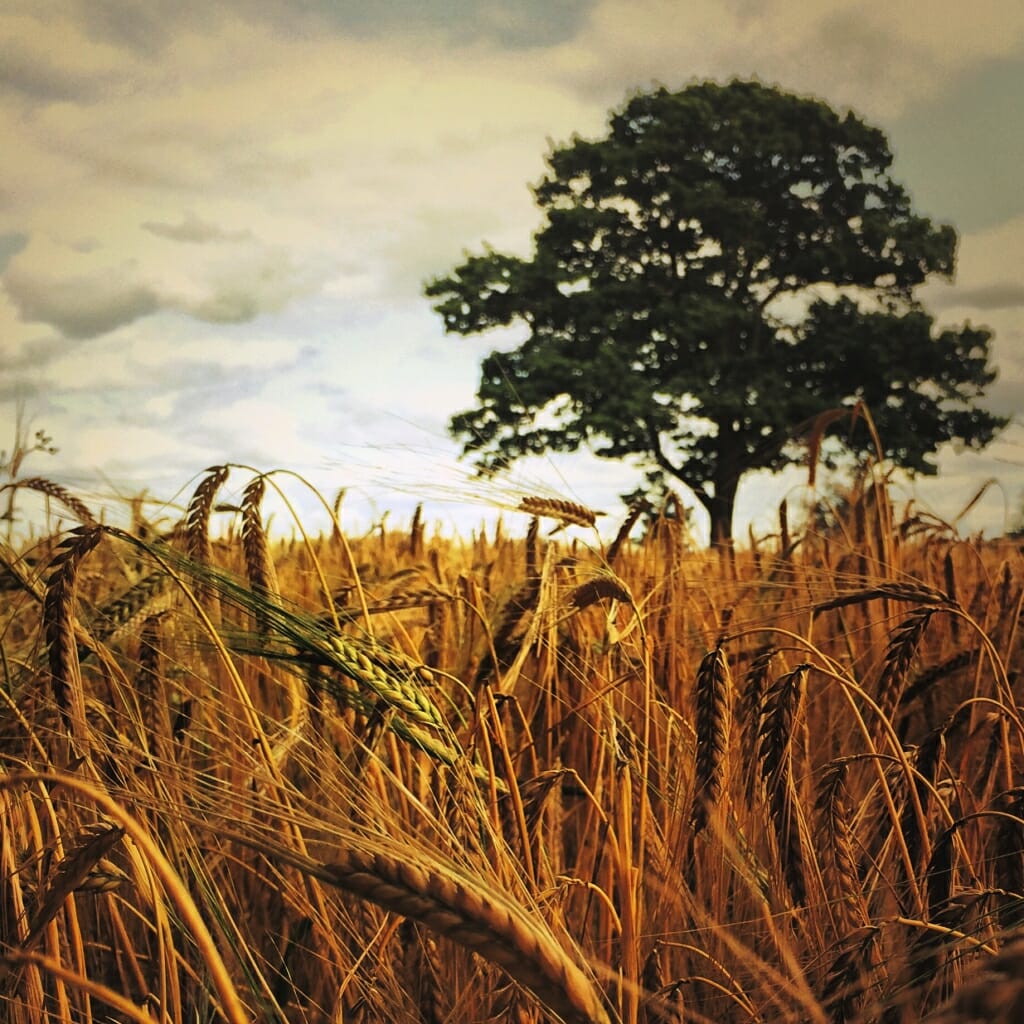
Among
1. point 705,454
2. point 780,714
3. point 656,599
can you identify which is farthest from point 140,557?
point 705,454

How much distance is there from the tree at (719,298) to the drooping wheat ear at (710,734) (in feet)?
54.3

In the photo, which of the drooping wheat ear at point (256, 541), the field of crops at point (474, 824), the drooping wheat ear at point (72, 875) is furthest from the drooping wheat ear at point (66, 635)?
the drooping wheat ear at point (256, 541)

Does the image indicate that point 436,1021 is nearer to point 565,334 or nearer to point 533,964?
point 533,964

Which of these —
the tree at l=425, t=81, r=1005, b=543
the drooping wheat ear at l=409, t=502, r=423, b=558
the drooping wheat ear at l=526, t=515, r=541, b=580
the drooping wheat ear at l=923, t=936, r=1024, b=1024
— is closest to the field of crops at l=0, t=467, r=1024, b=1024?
the drooping wheat ear at l=923, t=936, r=1024, b=1024

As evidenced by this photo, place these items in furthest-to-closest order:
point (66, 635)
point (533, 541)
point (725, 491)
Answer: point (725, 491), point (533, 541), point (66, 635)

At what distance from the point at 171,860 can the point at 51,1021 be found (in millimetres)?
298

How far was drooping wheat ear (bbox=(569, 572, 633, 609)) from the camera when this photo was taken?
174 centimetres

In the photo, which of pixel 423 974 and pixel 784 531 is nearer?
pixel 423 974

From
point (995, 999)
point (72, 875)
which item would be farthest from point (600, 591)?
point (995, 999)

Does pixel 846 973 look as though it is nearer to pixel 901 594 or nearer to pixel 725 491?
pixel 901 594

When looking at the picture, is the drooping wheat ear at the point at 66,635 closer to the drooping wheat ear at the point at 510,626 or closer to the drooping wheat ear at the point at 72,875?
the drooping wheat ear at the point at 72,875

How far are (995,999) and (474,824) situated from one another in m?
0.88

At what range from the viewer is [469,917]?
0.69m

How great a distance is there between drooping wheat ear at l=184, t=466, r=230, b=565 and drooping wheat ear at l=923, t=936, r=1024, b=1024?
1.47 m
